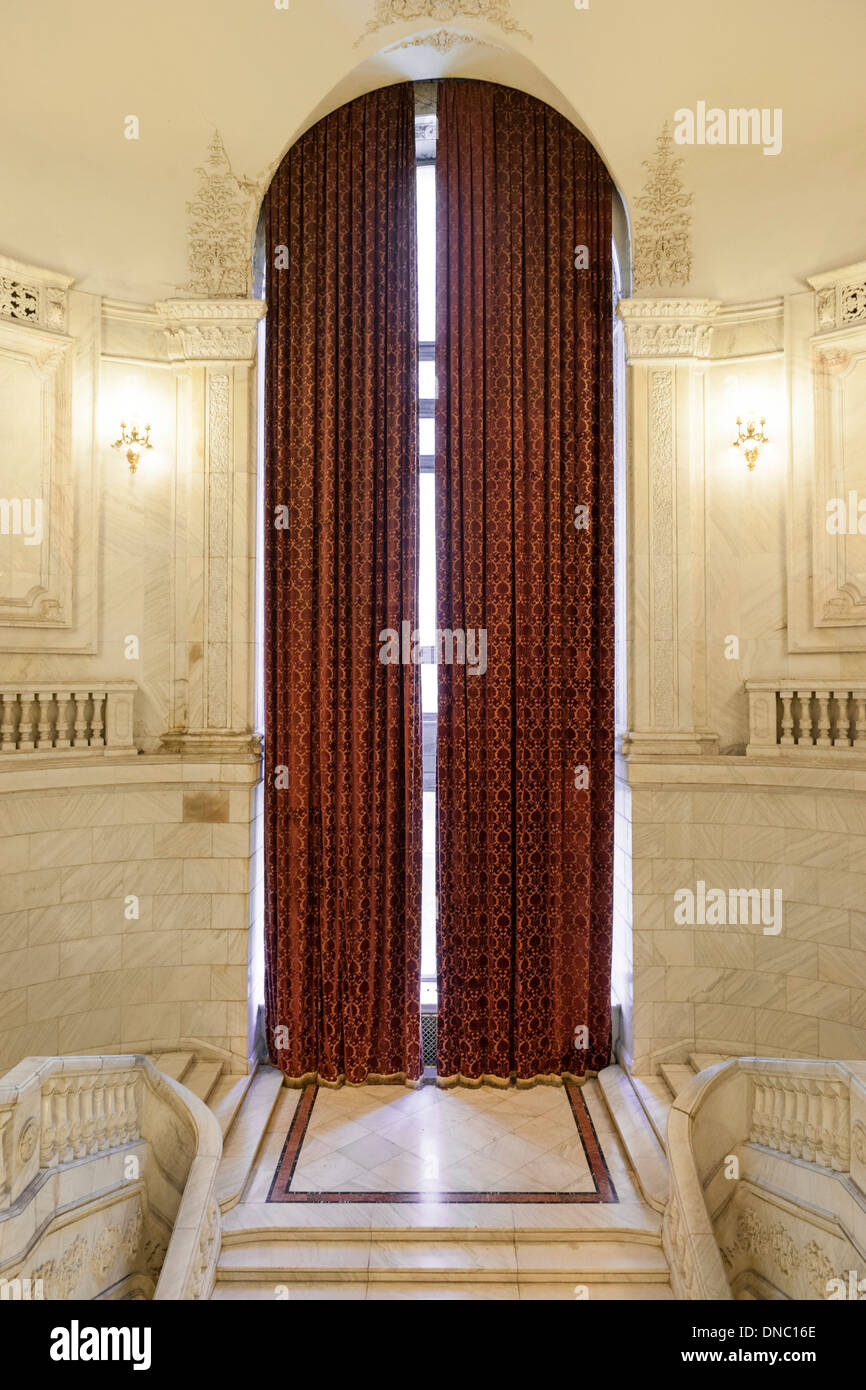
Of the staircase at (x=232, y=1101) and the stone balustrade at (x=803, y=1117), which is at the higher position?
the stone balustrade at (x=803, y=1117)

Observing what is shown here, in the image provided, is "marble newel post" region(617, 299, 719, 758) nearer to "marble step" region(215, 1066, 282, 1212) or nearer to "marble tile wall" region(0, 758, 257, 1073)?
"marble tile wall" region(0, 758, 257, 1073)

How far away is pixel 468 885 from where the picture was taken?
574cm

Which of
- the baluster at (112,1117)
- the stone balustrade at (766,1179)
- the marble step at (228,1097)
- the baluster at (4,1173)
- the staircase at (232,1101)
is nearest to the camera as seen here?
the baluster at (4,1173)

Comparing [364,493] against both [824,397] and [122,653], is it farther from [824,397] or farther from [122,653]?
[824,397]

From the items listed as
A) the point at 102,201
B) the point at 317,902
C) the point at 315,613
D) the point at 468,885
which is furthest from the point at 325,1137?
the point at 102,201

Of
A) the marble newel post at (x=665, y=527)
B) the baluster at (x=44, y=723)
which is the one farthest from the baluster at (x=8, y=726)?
the marble newel post at (x=665, y=527)

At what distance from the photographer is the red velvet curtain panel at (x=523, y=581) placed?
18.7ft

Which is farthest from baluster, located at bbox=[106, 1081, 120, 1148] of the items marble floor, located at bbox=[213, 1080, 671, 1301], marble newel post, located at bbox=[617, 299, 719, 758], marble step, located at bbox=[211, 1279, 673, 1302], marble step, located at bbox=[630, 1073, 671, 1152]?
marble newel post, located at bbox=[617, 299, 719, 758]

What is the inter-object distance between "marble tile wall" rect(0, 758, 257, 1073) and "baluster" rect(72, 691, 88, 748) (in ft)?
0.72

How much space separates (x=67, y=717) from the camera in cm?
551

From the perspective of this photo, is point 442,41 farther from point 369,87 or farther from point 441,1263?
point 441,1263

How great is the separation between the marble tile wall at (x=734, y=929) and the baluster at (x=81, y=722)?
374cm

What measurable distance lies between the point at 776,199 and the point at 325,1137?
6719mm

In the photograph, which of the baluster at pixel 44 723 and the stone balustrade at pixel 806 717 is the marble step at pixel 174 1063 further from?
the stone balustrade at pixel 806 717
